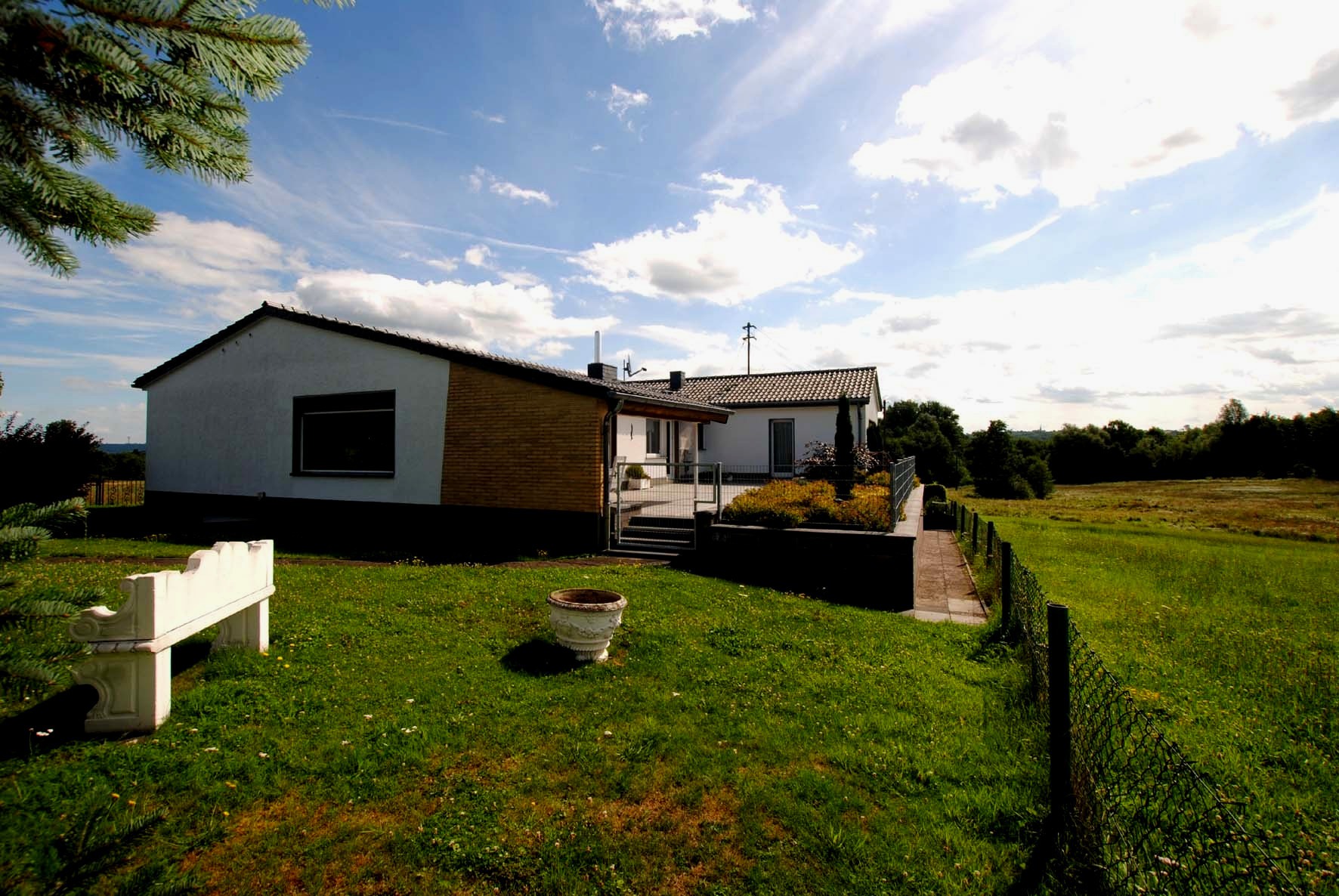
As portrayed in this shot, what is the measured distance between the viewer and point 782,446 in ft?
81.9

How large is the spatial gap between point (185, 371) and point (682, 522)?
47.8ft

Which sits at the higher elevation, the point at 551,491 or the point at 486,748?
the point at 551,491

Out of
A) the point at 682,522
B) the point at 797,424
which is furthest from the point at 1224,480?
the point at 682,522

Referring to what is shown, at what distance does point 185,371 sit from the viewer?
16203mm

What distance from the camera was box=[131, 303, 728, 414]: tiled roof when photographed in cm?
1168

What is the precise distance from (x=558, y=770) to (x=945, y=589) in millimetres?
8460

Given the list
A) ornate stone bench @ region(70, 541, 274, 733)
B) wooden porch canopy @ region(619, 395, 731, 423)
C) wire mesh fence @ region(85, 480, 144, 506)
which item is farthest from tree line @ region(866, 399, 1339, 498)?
ornate stone bench @ region(70, 541, 274, 733)

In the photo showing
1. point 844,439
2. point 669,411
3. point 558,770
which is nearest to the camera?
point 558,770

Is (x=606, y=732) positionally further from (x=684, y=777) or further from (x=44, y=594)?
(x=44, y=594)

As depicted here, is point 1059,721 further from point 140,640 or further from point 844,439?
point 844,439

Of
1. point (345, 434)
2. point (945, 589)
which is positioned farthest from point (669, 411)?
point (345, 434)

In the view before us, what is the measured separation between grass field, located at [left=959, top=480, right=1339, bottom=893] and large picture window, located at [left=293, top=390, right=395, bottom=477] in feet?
45.5

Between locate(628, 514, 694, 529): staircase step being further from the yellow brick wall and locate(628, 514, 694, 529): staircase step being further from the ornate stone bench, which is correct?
the ornate stone bench

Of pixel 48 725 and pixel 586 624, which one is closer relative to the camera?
pixel 48 725
